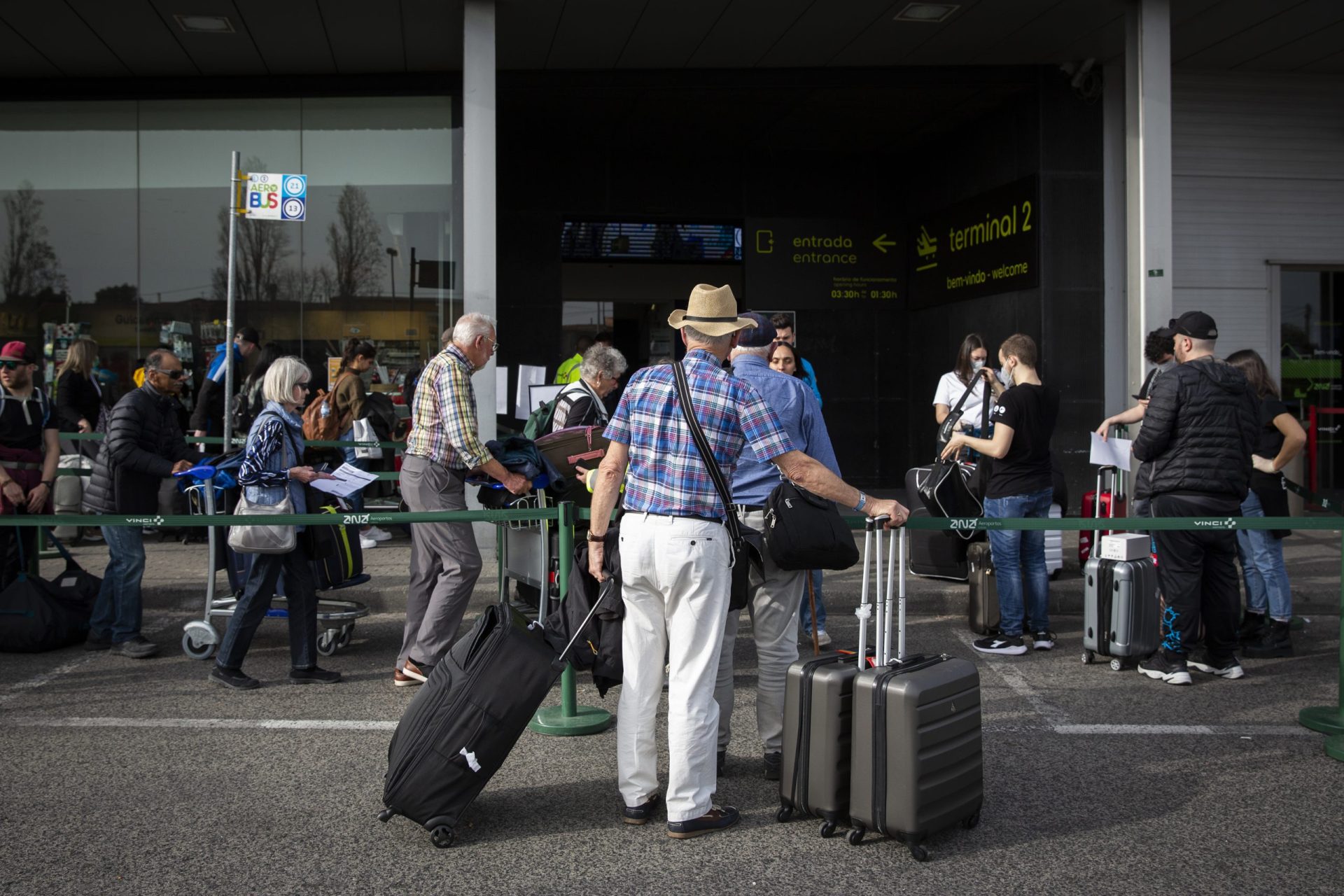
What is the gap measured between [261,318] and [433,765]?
9.46 m

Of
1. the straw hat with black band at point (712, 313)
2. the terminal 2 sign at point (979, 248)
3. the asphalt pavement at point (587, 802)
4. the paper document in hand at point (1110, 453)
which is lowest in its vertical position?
the asphalt pavement at point (587, 802)

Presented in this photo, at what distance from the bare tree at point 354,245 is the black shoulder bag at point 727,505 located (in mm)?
8964

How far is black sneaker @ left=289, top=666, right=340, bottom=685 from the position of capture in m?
6.53

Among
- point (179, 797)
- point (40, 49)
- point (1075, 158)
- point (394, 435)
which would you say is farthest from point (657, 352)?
point (179, 797)

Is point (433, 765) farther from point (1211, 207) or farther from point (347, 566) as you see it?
point (1211, 207)

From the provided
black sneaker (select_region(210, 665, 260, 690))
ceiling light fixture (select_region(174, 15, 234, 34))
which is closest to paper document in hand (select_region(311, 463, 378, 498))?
black sneaker (select_region(210, 665, 260, 690))

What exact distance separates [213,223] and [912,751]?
10970 millimetres

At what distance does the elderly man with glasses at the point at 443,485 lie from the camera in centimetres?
625

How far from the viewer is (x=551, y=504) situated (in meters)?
7.12

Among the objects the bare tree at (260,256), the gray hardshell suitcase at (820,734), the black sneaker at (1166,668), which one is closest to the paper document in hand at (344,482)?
the gray hardshell suitcase at (820,734)

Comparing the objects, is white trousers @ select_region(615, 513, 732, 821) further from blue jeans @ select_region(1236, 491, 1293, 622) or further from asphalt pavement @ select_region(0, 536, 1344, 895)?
blue jeans @ select_region(1236, 491, 1293, 622)

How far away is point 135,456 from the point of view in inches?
279

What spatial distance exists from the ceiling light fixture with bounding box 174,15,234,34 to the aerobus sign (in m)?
2.90

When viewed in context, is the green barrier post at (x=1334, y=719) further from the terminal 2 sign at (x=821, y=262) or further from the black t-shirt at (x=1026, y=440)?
the terminal 2 sign at (x=821, y=262)
